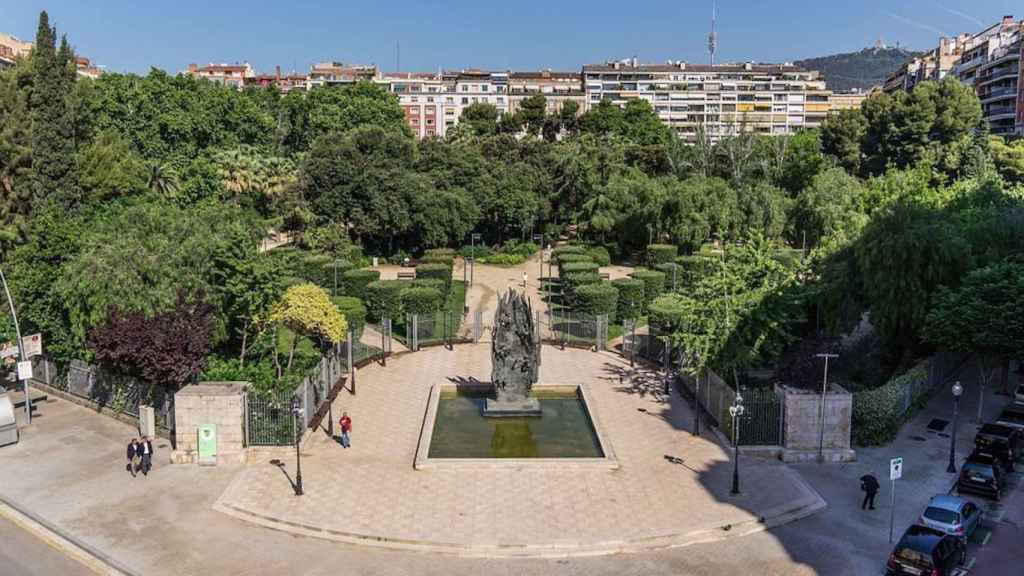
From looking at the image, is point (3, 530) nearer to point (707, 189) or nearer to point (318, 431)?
point (318, 431)

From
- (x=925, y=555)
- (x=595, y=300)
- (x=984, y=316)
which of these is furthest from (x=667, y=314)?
(x=925, y=555)

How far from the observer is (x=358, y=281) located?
48625mm

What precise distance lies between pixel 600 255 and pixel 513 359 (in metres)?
36.4

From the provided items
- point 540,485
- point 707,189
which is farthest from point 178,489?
point 707,189

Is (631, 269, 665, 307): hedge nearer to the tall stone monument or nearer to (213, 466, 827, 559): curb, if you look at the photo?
the tall stone monument

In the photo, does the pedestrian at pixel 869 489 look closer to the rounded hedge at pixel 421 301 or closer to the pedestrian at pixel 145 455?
the pedestrian at pixel 145 455

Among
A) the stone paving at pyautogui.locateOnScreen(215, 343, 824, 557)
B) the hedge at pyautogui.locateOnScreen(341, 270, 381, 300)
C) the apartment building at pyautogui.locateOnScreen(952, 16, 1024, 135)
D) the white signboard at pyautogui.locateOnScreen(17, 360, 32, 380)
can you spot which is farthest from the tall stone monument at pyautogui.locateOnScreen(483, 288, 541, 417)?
the apartment building at pyautogui.locateOnScreen(952, 16, 1024, 135)

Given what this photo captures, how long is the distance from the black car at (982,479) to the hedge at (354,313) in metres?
25.4

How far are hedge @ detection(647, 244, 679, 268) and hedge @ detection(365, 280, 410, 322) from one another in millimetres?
23510

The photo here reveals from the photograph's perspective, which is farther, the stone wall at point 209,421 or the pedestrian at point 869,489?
the stone wall at point 209,421

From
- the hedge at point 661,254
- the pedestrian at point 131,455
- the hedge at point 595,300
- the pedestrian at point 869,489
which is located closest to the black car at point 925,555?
the pedestrian at point 869,489

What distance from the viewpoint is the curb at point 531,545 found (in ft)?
66.9

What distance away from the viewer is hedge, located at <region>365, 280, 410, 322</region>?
44.0 metres

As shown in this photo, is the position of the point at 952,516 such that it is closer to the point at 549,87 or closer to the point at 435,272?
the point at 435,272
